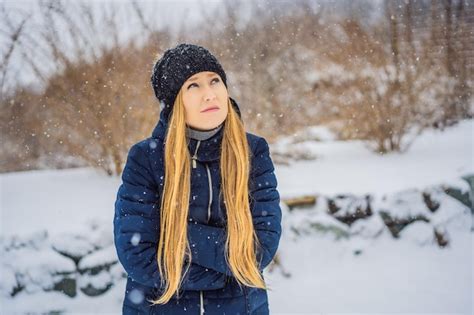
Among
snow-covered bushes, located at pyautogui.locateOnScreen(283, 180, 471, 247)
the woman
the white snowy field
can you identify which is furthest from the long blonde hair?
snow-covered bushes, located at pyautogui.locateOnScreen(283, 180, 471, 247)

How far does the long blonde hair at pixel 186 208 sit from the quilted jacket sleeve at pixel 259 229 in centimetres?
2

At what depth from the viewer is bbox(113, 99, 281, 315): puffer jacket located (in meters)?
1.49

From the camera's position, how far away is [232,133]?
66.0 inches

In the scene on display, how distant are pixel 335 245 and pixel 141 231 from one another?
2693mm

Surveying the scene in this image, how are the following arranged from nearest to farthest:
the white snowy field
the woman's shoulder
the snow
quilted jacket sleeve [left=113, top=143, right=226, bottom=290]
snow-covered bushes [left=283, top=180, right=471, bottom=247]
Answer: quilted jacket sleeve [left=113, top=143, right=226, bottom=290], the woman's shoulder, the white snowy field, snow-covered bushes [left=283, top=180, right=471, bottom=247], the snow

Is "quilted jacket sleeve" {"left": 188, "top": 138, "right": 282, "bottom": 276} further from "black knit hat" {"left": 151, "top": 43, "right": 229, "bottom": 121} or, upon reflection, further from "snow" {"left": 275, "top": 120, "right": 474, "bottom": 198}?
"snow" {"left": 275, "top": 120, "right": 474, "bottom": 198}

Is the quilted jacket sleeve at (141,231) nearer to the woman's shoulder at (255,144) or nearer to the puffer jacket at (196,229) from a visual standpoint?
the puffer jacket at (196,229)

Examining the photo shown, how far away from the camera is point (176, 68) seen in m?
1.57

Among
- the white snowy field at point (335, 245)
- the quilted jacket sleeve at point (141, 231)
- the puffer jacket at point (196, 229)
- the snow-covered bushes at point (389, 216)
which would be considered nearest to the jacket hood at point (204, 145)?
the puffer jacket at point (196, 229)

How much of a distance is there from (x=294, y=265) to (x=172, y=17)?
8.64ft

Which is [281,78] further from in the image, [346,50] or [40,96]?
[40,96]

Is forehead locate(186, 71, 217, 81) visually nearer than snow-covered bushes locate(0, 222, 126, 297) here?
Yes

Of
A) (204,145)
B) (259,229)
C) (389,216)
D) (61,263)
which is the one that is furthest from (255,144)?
(389,216)

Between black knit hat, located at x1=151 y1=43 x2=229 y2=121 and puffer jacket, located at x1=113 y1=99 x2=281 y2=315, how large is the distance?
9 cm
